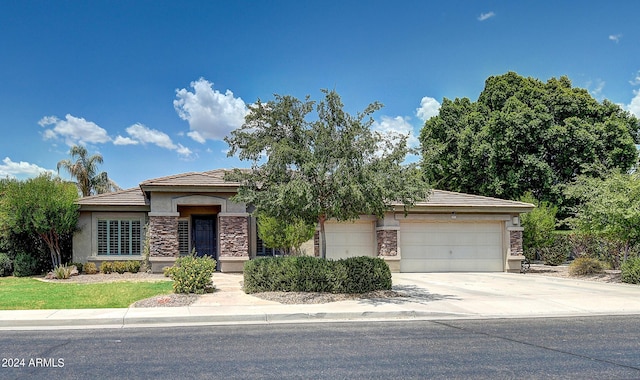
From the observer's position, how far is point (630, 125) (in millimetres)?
31859

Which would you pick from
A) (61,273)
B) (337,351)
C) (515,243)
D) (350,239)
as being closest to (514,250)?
(515,243)

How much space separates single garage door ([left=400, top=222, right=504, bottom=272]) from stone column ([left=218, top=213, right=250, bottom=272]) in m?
6.94

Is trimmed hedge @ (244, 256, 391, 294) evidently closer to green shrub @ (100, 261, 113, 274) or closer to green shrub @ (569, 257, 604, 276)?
green shrub @ (100, 261, 113, 274)

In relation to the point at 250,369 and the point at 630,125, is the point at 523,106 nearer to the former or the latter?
the point at 630,125

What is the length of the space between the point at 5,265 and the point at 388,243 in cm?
1570

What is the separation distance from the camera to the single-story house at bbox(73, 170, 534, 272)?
21.3m

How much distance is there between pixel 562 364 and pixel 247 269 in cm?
971

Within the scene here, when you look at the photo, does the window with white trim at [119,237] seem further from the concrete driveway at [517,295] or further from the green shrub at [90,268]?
the concrete driveway at [517,295]

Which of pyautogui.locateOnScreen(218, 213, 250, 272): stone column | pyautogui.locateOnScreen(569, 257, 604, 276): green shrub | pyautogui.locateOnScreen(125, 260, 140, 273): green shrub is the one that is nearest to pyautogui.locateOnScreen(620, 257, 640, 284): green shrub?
pyautogui.locateOnScreen(569, 257, 604, 276): green shrub

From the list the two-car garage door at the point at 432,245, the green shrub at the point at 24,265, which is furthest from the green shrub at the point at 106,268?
the two-car garage door at the point at 432,245

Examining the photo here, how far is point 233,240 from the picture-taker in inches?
847

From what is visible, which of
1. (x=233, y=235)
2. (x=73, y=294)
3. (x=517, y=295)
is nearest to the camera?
(x=73, y=294)

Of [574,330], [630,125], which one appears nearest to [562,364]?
[574,330]

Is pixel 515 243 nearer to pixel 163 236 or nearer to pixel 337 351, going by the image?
pixel 163 236
